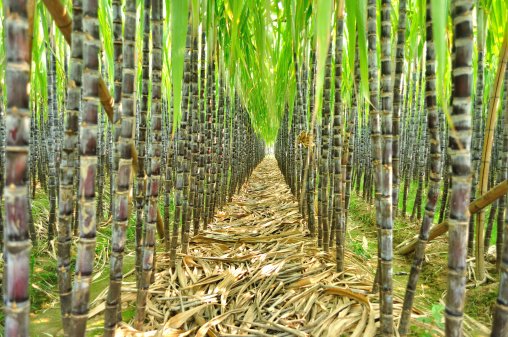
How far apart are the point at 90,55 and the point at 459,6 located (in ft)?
2.49

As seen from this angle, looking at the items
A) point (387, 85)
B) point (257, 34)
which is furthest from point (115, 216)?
point (257, 34)

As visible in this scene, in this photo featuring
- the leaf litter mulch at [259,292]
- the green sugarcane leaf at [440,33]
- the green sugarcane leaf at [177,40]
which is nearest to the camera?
the green sugarcane leaf at [440,33]

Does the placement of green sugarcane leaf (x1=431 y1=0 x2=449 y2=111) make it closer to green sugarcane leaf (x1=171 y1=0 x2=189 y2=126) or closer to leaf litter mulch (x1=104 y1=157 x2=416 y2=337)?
green sugarcane leaf (x1=171 y1=0 x2=189 y2=126)

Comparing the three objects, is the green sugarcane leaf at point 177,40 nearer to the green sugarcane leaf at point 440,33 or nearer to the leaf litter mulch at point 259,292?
the green sugarcane leaf at point 440,33

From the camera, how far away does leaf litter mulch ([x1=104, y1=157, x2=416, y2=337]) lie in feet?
4.96

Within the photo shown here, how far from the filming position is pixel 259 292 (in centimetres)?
178

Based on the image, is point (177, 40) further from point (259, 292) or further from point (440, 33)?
point (259, 292)

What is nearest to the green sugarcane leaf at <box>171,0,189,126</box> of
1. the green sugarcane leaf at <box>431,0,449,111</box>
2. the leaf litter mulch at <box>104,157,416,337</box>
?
the green sugarcane leaf at <box>431,0,449,111</box>

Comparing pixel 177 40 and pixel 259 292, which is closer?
pixel 177 40

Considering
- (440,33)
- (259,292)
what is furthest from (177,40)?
(259,292)

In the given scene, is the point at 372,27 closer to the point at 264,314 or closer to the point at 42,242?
the point at 264,314

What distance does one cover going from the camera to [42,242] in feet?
9.36

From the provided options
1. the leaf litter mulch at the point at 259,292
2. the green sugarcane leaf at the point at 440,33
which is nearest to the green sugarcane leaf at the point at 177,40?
the green sugarcane leaf at the point at 440,33

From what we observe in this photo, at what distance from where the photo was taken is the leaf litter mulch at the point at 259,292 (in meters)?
1.51
